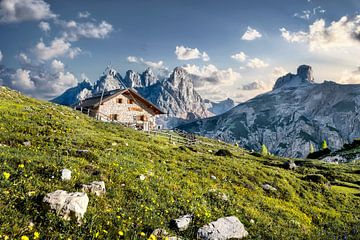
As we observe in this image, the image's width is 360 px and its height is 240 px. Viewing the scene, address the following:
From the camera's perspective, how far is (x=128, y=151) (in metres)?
23.0

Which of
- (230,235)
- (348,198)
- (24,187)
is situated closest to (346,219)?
(348,198)

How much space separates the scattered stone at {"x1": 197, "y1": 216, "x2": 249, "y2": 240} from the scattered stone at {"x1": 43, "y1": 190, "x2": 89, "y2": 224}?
15.0 feet

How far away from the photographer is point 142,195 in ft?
43.6

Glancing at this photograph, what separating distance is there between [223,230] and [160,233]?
292cm

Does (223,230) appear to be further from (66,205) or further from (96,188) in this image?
(66,205)

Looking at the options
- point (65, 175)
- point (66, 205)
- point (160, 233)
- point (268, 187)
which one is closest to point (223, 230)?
point (160, 233)

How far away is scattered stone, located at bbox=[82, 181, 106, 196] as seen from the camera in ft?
38.8

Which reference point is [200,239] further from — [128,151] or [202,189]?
[128,151]

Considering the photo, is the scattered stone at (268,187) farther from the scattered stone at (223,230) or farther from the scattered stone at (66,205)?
the scattered stone at (66,205)

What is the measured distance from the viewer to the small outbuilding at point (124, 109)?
227 feet

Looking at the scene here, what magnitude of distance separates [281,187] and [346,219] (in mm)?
4961

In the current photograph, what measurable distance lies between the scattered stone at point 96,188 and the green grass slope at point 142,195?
33 centimetres

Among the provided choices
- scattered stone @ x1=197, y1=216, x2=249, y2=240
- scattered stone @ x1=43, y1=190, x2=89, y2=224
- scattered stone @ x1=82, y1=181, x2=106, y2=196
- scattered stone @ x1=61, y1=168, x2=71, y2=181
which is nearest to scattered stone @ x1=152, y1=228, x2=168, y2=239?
scattered stone @ x1=197, y1=216, x2=249, y2=240

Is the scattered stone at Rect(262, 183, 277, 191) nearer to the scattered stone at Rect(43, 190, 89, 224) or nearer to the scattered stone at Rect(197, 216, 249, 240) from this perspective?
the scattered stone at Rect(197, 216, 249, 240)
